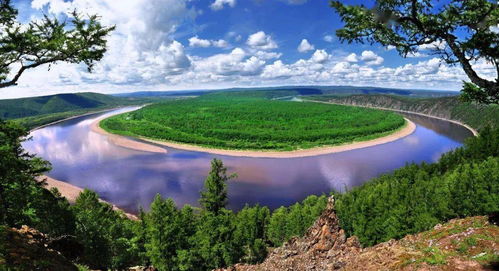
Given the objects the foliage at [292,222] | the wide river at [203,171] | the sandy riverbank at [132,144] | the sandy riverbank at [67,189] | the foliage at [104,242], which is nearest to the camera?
the foliage at [104,242]

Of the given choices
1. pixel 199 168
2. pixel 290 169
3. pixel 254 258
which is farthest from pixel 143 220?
pixel 290 169

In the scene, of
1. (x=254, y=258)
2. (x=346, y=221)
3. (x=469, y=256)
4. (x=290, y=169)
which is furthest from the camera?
(x=290, y=169)

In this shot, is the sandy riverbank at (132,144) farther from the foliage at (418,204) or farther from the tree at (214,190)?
the foliage at (418,204)

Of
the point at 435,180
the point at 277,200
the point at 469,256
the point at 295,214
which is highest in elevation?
the point at 469,256

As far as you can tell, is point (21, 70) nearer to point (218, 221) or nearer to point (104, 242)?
point (104, 242)

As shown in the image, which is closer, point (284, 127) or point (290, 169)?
point (290, 169)

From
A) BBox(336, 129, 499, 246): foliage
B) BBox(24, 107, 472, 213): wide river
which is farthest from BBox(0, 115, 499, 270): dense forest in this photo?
BBox(24, 107, 472, 213): wide river

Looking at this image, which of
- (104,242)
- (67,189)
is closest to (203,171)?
(67,189)

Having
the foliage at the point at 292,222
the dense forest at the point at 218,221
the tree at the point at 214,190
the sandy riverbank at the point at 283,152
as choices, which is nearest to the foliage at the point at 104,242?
the dense forest at the point at 218,221

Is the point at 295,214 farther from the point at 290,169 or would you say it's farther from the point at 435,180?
the point at 290,169
